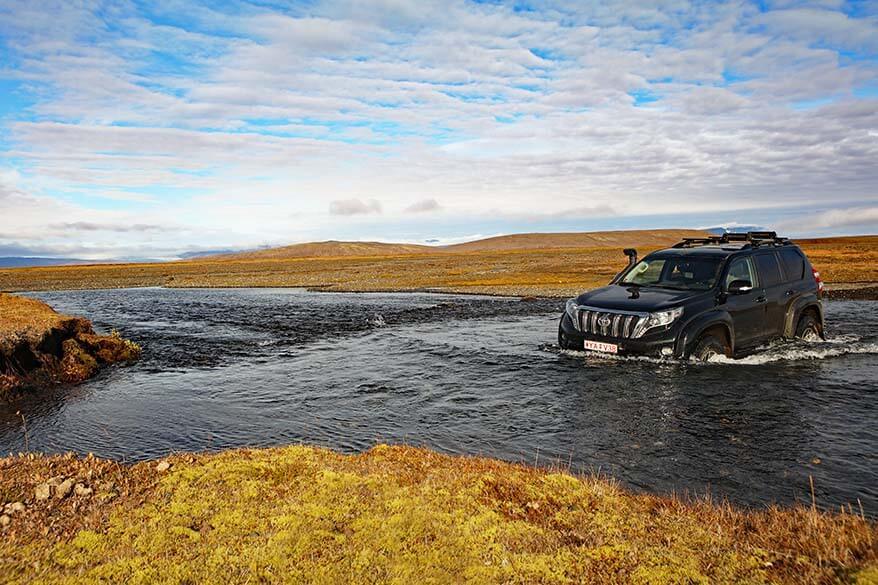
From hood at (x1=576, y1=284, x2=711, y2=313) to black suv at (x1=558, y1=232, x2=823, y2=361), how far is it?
0.8 inches

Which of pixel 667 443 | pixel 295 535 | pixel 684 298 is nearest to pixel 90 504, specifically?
pixel 295 535

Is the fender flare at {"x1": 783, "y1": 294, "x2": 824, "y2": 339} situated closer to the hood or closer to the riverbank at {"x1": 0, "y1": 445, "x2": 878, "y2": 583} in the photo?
the hood

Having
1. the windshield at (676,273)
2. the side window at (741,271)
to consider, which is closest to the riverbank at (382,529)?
the windshield at (676,273)

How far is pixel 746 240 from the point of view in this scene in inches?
551

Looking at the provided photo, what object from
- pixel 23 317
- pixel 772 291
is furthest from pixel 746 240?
pixel 23 317

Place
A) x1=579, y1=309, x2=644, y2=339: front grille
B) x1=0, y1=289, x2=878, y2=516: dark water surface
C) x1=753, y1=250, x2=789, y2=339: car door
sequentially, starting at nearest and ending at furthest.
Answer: x1=0, y1=289, x2=878, y2=516: dark water surface, x1=579, y1=309, x2=644, y2=339: front grille, x1=753, y1=250, x2=789, y2=339: car door

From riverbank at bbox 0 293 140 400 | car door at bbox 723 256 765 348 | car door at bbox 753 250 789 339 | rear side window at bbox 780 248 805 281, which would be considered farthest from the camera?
rear side window at bbox 780 248 805 281

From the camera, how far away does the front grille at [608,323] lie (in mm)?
11766

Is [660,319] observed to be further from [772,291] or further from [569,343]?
[772,291]

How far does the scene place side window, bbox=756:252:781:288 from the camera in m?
13.0

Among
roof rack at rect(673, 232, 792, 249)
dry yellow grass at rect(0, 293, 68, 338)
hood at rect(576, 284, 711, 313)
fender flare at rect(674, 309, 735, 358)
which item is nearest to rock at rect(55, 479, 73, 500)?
hood at rect(576, 284, 711, 313)

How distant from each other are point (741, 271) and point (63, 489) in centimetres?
1308

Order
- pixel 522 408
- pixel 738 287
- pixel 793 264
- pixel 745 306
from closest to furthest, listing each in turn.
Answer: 1. pixel 522 408
2. pixel 738 287
3. pixel 745 306
4. pixel 793 264

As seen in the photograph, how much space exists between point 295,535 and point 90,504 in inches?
86.9
